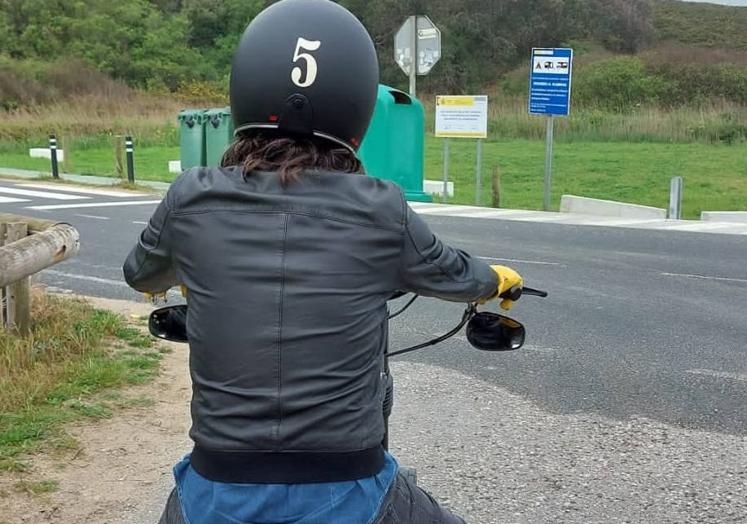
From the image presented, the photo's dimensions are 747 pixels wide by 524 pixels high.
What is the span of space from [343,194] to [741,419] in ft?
12.8

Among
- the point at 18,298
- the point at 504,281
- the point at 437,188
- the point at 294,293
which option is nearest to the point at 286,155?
the point at 294,293

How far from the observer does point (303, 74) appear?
187 centimetres

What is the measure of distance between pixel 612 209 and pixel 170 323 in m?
13.8

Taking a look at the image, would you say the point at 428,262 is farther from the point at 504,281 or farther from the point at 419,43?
the point at 419,43

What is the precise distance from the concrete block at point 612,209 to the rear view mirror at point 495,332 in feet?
44.1

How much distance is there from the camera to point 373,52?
2039 millimetres

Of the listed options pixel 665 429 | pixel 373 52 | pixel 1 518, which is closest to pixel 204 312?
pixel 373 52

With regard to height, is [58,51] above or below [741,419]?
above

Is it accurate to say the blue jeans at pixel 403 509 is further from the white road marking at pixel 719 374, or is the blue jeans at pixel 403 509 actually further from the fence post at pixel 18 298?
the white road marking at pixel 719 374

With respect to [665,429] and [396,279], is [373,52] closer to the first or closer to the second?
[396,279]

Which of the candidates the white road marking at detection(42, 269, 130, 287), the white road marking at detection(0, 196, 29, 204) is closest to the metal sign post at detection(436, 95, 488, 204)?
the white road marking at detection(0, 196, 29, 204)

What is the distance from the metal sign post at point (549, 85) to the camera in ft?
53.4

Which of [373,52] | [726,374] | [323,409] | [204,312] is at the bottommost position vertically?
[726,374]

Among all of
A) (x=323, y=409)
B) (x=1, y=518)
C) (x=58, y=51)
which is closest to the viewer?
(x=323, y=409)
